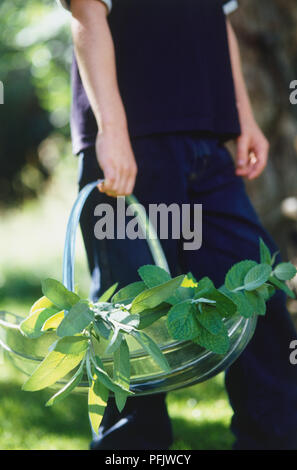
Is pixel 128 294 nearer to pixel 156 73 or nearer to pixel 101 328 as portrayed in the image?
pixel 101 328

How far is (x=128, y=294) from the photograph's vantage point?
1138 mm

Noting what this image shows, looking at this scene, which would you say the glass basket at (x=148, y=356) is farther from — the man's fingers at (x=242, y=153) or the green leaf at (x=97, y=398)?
the man's fingers at (x=242, y=153)

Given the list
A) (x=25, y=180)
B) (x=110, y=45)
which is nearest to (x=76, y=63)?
(x=110, y=45)

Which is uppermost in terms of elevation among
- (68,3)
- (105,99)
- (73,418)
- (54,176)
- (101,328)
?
(68,3)

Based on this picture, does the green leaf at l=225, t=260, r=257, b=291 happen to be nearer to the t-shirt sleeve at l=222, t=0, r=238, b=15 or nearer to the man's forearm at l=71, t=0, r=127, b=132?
the man's forearm at l=71, t=0, r=127, b=132

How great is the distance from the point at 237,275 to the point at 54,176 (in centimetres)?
679

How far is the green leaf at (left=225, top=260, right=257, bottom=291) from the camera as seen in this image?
124 cm

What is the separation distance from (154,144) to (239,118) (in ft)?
1.22

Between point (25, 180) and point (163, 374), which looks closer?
point (163, 374)

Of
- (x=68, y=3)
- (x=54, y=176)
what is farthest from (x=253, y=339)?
(x=54, y=176)

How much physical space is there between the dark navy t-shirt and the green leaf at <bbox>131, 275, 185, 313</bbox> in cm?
56

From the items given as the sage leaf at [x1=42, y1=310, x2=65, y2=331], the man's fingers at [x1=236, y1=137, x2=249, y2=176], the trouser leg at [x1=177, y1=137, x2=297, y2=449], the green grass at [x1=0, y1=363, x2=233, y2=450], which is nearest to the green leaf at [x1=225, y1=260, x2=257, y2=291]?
the trouser leg at [x1=177, y1=137, x2=297, y2=449]
